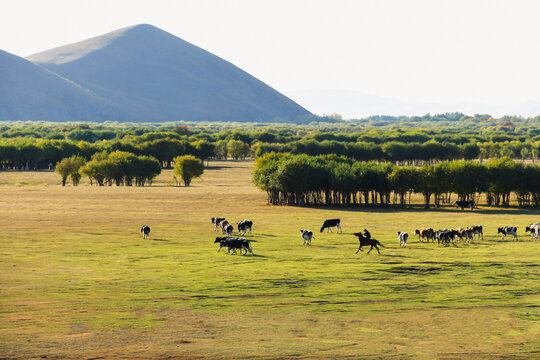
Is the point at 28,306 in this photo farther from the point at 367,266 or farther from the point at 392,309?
the point at 367,266

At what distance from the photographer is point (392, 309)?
3375 cm

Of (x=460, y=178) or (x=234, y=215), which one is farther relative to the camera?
(x=460, y=178)

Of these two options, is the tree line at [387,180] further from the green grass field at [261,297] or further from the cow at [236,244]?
the cow at [236,244]

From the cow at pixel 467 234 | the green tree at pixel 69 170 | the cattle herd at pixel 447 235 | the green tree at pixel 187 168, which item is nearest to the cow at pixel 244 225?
the cattle herd at pixel 447 235

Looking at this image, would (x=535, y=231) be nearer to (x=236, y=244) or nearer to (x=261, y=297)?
(x=236, y=244)

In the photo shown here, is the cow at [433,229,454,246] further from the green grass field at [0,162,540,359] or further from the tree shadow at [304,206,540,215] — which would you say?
the tree shadow at [304,206,540,215]

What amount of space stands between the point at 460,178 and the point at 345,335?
276ft

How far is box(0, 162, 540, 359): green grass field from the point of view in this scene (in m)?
27.6

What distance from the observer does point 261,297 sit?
36.2m

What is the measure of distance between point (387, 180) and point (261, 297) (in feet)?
240

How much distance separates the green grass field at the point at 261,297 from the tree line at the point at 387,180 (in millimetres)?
36733

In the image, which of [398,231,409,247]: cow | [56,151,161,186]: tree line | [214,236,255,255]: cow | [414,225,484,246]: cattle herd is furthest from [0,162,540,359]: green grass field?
[56,151,161,186]: tree line

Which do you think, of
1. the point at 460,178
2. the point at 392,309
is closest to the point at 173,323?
the point at 392,309

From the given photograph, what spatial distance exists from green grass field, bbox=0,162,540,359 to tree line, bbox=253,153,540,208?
36.7 meters
